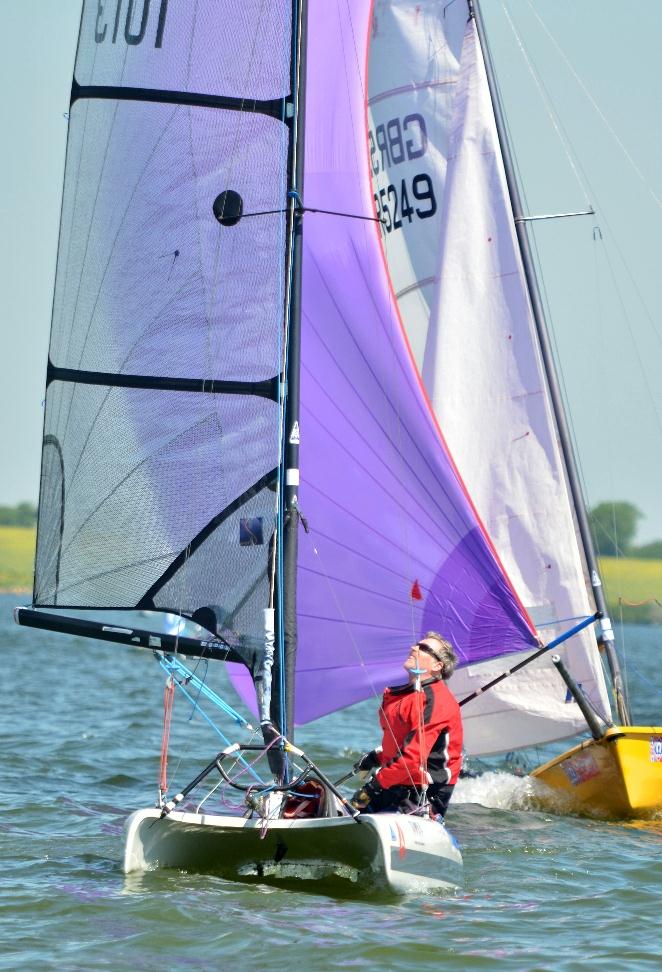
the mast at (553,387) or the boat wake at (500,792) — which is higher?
the mast at (553,387)

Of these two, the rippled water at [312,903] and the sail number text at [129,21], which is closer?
the rippled water at [312,903]

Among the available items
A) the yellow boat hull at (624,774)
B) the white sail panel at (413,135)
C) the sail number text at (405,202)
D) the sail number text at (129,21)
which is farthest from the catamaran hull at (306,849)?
the sail number text at (405,202)

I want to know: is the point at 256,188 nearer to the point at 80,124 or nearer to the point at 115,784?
the point at 80,124

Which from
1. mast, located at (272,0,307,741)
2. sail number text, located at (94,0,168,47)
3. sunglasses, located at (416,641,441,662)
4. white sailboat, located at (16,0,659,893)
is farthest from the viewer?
sail number text, located at (94,0,168,47)

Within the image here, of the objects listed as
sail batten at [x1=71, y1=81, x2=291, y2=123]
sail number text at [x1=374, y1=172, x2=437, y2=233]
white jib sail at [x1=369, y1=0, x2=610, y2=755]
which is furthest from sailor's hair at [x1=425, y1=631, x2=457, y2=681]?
sail number text at [x1=374, y1=172, x2=437, y2=233]

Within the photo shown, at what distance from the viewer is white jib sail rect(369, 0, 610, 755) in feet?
35.0

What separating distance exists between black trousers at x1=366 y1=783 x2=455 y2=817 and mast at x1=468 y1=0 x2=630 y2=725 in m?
3.34

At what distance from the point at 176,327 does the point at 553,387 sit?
3.72 m

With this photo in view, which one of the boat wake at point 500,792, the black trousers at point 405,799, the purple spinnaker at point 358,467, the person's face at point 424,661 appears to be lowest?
the black trousers at point 405,799

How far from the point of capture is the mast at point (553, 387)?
10.4 m

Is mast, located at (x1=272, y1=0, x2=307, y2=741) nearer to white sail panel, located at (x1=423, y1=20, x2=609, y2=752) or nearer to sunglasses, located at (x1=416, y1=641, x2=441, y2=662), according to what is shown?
sunglasses, located at (x1=416, y1=641, x2=441, y2=662)

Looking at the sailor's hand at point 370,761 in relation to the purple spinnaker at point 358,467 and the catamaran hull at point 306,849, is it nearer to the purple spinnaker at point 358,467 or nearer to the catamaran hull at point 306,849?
the catamaran hull at point 306,849

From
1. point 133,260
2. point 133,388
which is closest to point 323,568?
point 133,388

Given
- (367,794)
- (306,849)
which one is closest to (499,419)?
(367,794)
